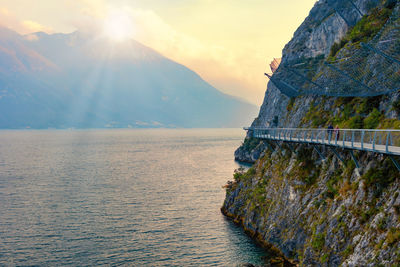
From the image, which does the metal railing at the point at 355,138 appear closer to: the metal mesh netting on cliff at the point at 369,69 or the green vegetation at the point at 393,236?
the green vegetation at the point at 393,236

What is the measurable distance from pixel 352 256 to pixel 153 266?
1989cm

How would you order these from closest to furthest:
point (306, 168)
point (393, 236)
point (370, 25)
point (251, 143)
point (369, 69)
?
1. point (393, 236)
2. point (369, 69)
3. point (306, 168)
4. point (370, 25)
5. point (251, 143)

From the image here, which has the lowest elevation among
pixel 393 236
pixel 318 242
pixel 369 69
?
pixel 318 242

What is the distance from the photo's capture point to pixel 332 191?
31.3m

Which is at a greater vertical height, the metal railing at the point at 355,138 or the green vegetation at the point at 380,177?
the metal railing at the point at 355,138

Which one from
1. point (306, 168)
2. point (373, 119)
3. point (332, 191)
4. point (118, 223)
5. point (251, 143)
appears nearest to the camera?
point (332, 191)

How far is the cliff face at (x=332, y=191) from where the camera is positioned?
77.6 feet

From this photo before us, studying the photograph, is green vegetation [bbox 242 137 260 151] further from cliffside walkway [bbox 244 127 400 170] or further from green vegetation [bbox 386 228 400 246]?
green vegetation [bbox 386 228 400 246]

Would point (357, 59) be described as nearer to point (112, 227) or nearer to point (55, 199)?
point (112, 227)

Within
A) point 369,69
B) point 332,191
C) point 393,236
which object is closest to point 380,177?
point 393,236

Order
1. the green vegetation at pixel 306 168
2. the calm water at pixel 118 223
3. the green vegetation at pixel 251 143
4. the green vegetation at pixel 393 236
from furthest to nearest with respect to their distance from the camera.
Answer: the green vegetation at pixel 251 143 → the calm water at pixel 118 223 → the green vegetation at pixel 306 168 → the green vegetation at pixel 393 236

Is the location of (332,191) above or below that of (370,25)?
below

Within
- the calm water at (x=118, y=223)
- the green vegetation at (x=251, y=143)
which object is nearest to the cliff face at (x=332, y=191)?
the calm water at (x=118, y=223)

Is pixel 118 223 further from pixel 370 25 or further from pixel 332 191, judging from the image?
pixel 370 25
